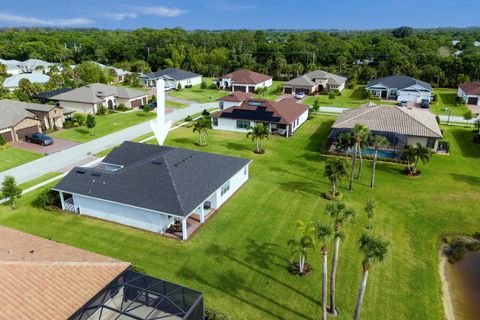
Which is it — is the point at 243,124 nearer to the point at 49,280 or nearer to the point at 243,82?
the point at 243,82

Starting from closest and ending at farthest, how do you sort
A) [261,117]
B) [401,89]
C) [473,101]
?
[261,117], [473,101], [401,89]

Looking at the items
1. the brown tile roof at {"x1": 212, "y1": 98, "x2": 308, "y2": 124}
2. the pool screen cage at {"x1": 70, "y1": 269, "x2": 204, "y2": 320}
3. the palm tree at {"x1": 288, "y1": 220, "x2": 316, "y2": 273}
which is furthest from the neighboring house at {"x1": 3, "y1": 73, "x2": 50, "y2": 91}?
the palm tree at {"x1": 288, "y1": 220, "x2": 316, "y2": 273}

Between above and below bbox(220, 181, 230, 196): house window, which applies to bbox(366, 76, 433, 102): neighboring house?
above

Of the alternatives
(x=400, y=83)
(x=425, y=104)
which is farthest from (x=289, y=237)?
(x=400, y=83)

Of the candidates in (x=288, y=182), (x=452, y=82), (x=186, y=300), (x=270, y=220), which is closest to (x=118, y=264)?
(x=186, y=300)

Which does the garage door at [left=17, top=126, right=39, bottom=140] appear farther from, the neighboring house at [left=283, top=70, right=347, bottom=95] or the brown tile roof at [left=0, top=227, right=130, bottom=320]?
the neighboring house at [left=283, top=70, right=347, bottom=95]
